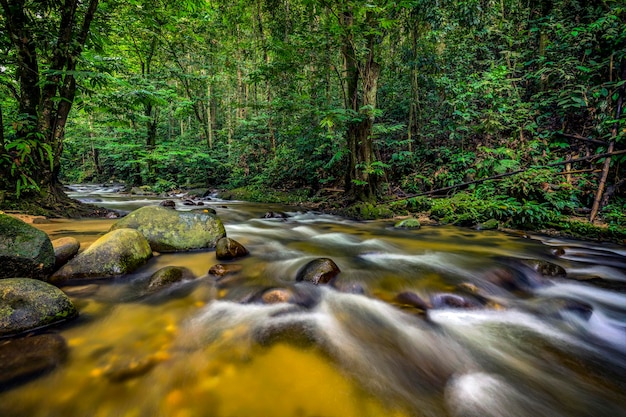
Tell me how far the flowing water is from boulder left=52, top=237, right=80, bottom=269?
607 millimetres

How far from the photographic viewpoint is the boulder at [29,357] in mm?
1777

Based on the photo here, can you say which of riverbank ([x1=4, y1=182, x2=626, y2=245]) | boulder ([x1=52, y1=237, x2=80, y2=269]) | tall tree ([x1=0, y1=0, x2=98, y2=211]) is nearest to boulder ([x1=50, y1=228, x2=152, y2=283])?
boulder ([x1=52, y1=237, x2=80, y2=269])

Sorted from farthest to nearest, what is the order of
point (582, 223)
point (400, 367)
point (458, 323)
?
point (582, 223) < point (458, 323) < point (400, 367)

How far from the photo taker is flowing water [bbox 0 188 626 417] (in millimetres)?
1723

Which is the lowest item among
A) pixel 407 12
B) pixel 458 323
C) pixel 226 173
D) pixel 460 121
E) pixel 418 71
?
pixel 458 323

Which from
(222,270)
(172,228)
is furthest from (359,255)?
(172,228)

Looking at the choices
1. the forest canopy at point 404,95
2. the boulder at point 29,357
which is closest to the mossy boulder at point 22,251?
the boulder at point 29,357

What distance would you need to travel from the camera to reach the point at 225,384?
6.04 ft

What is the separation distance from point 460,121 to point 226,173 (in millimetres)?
13117

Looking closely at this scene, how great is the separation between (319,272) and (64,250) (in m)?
3.07

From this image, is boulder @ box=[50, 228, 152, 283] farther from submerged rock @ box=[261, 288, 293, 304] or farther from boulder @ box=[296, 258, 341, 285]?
boulder @ box=[296, 258, 341, 285]

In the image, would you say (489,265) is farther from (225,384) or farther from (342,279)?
(225,384)

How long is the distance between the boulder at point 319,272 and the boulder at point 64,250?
2.76m

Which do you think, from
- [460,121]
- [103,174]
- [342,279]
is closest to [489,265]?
[342,279]
